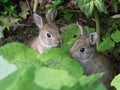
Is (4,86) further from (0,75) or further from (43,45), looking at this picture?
(43,45)

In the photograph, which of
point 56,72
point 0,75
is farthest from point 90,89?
point 0,75

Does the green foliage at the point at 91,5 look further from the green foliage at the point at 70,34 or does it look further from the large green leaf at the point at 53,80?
the large green leaf at the point at 53,80

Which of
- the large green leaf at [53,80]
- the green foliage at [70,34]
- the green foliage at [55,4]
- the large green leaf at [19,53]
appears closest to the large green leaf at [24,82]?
the large green leaf at [53,80]

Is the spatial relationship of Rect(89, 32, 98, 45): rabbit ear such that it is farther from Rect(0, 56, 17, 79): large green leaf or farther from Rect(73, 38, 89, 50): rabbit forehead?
Rect(0, 56, 17, 79): large green leaf

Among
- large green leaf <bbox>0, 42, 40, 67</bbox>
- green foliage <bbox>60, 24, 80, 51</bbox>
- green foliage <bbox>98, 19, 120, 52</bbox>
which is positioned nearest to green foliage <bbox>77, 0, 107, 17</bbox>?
green foliage <bbox>98, 19, 120, 52</bbox>

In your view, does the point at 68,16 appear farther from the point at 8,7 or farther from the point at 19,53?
the point at 19,53
